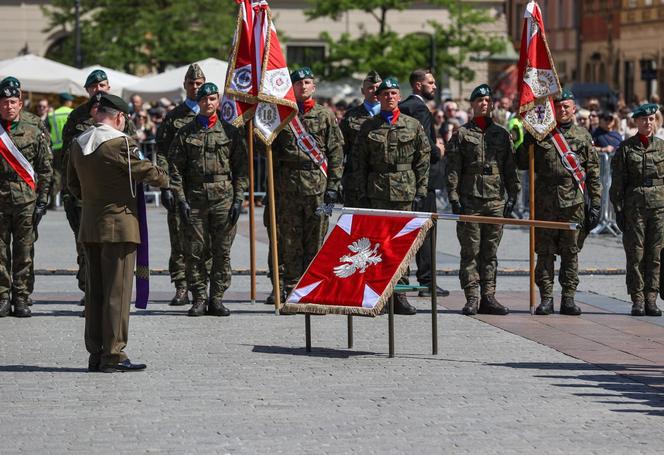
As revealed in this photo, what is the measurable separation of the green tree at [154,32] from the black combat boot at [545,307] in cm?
3429

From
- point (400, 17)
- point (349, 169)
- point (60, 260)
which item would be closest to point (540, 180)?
point (349, 169)

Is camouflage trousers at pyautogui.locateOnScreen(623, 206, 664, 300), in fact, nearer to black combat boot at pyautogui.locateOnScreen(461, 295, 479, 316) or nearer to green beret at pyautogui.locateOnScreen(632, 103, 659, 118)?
green beret at pyautogui.locateOnScreen(632, 103, 659, 118)

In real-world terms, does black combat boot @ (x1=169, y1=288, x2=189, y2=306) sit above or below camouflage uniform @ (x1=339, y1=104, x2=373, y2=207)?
→ below

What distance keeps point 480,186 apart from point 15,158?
150 inches

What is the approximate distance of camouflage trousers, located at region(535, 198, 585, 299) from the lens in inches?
534

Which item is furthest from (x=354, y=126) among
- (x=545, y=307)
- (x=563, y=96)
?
(x=545, y=307)

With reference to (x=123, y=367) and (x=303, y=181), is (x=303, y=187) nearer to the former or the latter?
(x=303, y=181)

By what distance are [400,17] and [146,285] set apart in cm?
4995

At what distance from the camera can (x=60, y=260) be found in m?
18.1

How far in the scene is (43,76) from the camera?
108ft

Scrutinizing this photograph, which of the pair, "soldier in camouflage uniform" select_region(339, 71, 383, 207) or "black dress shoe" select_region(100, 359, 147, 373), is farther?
"soldier in camouflage uniform" select_region(339, 71, 383, 207)

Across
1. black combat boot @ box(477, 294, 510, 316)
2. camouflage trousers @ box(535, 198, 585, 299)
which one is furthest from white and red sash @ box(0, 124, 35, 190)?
camouflage trousers @ box(535, 198, 585, 299)

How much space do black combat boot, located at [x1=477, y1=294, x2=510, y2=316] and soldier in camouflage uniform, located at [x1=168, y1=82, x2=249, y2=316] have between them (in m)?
2.15

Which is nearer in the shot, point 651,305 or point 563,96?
point 651,305
